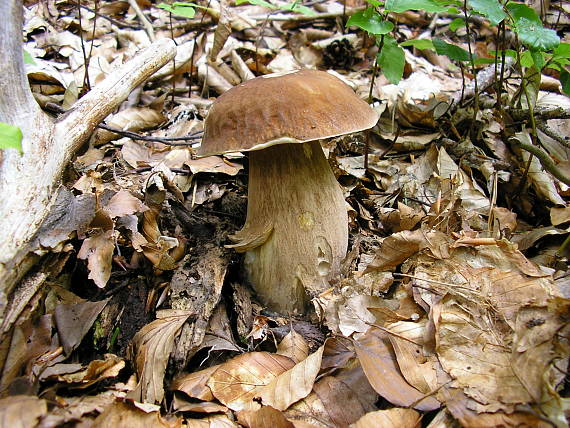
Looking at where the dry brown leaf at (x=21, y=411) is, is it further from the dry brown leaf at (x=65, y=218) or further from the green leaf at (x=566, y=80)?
the green leaf at (x=566, y=80)

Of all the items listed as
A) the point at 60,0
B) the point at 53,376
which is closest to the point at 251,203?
the point at 53,376

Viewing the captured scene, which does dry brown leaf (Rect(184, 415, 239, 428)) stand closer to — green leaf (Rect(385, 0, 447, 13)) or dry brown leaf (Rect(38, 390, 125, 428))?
dry brown leaf (Rect(38, 390, 125, 428))

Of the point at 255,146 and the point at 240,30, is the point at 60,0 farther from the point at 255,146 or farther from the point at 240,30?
the point at 255,146

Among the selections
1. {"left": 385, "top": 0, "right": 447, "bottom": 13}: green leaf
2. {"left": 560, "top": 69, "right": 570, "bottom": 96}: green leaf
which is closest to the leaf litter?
{"left": 560, "top": 69, "right": 570, "bottom": 96}: green leaf

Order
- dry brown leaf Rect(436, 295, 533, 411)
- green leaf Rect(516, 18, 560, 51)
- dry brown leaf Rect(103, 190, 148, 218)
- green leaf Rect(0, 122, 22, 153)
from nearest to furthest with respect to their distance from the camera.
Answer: green leaf Rect(0, 122, 22, 153)
dry brown leaf Rect(436, 295, 533, 411)
green leaf Rect(516, 18, 560, 51)
dry brown leaf Rect(103, 190, 148, 218)

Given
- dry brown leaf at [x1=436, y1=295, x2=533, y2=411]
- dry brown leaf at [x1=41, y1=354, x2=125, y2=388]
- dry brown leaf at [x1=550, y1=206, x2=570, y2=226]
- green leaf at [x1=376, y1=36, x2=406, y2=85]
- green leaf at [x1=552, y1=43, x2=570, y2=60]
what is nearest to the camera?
dry brown leaf at [x1=436, y1=295, x2=533, y2=411]

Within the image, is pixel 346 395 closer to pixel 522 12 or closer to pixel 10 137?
pixel 10 137

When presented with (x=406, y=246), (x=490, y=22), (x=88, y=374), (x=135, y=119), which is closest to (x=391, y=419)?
(x=406, y=246)
